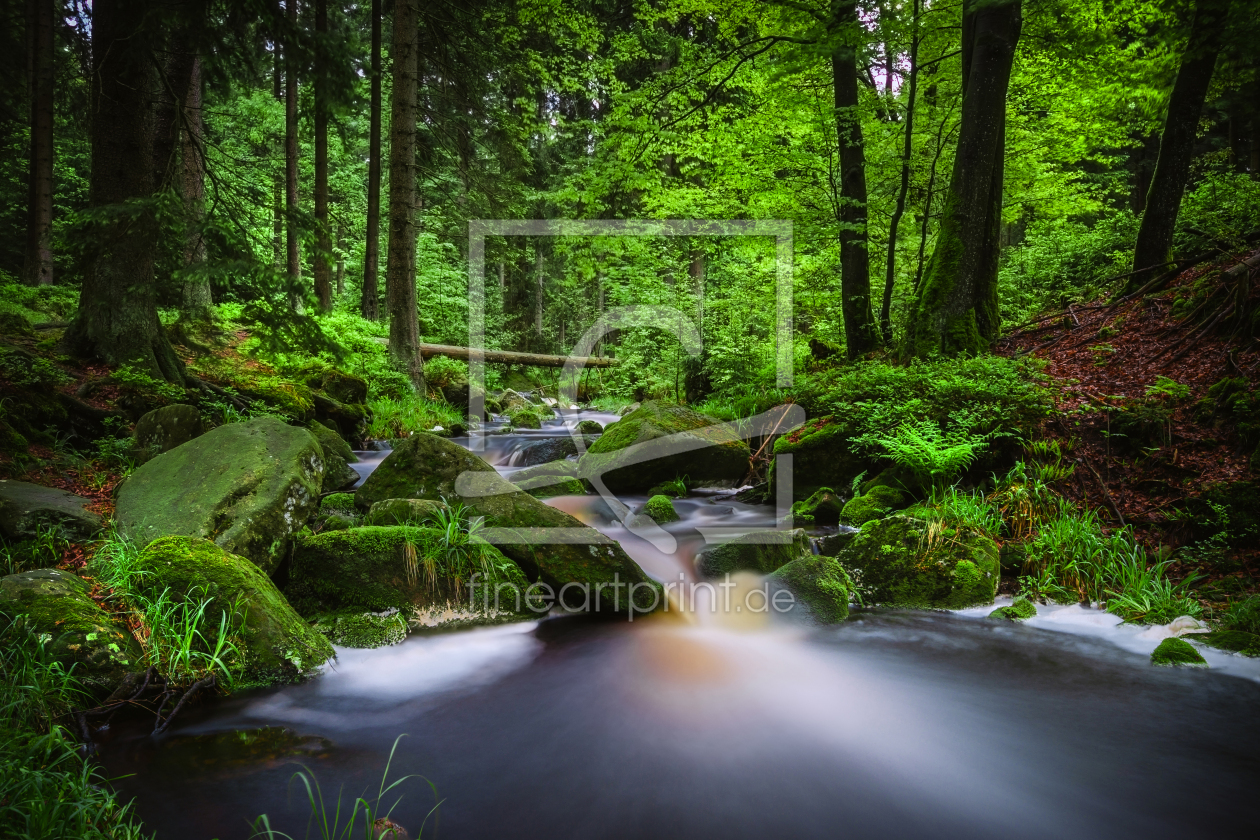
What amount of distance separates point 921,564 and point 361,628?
14.7 feet

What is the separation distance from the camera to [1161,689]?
12.8ft

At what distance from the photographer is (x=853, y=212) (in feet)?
35.8

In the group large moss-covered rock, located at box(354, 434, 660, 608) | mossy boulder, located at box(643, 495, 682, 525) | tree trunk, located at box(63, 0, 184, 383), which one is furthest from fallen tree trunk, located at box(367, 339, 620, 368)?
mossy boulder, located at box(643, 495, 682, 525)

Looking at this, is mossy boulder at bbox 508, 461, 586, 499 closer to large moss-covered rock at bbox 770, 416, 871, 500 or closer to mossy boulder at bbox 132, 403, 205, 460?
large moss-covered rock at bbox 770, 416, 871, 500

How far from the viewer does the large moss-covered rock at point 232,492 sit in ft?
14.2

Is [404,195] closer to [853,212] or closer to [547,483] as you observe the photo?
[547,483]

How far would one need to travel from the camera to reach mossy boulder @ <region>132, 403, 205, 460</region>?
233 inches

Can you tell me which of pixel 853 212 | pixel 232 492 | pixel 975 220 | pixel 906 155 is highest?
pixel 906 155

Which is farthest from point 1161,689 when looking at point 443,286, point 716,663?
point 443,286

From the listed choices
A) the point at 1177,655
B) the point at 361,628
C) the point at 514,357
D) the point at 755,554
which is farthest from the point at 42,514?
the point at 514,357

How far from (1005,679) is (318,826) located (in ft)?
13.7

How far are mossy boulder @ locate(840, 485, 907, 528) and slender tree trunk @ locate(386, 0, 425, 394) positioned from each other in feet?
29.7

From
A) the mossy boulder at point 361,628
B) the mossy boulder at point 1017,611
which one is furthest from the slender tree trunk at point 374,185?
the mossy boulder at point 1017,611

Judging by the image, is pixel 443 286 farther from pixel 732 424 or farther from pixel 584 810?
pixel 584 810
